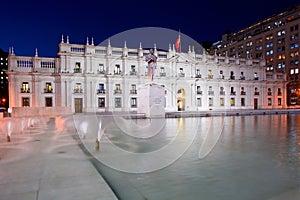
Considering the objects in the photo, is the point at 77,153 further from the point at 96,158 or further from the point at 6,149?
the point at 6,149

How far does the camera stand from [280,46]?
3024 inches

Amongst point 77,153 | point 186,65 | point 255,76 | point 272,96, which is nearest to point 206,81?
point 186,65

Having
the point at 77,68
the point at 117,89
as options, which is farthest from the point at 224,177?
the point at 117,89

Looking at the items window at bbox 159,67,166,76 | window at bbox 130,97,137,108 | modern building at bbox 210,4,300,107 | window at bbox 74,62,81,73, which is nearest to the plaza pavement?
window at bbox 74,62,81,73

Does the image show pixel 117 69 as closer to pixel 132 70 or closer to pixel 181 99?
pixel 132 70

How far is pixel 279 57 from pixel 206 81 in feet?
129

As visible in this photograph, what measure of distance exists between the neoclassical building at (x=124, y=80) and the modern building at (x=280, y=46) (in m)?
9.62

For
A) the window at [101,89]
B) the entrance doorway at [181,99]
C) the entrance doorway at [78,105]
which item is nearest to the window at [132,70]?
the window at [101,89]

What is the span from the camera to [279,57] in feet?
254

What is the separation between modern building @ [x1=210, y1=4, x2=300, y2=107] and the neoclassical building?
9.62 metres

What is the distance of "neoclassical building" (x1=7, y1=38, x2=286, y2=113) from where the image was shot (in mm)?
41719

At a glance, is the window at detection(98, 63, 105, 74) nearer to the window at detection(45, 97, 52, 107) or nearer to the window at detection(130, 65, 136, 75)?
the window at detection(130, 65, 136, 75)

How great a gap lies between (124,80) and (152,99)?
895 inches

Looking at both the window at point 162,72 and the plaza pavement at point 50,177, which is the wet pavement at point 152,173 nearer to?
the plaza pavement at point 50,177
